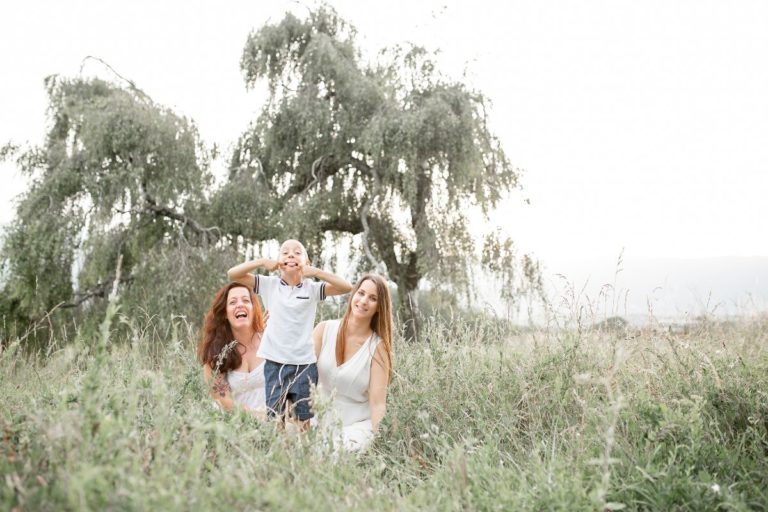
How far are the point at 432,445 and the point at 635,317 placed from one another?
232 cm

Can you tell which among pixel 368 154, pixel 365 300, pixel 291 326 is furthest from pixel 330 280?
pixel 368 154

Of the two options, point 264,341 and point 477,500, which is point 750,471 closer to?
point 477,500

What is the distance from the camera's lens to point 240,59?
11.8 metres

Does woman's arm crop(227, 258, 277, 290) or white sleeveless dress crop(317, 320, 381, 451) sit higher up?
woman's arm crop(227, 258, 277, 290)

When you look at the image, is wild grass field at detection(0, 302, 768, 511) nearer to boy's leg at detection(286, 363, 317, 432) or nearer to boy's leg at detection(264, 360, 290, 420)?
boy's leg at detection(264, 360, 290, 420)

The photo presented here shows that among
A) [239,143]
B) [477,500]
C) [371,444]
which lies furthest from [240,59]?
[477,500]

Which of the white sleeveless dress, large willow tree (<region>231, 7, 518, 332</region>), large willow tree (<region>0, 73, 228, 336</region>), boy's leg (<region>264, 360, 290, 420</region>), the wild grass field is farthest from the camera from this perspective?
large willow tree (<region>231, 7, 518, 332</region>)

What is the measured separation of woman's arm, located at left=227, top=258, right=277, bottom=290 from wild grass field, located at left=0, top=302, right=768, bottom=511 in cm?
61

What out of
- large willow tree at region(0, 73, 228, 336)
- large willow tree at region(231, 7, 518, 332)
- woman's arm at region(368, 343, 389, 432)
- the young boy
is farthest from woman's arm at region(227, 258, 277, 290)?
large willow tree at region(231, 7, 518, 332)

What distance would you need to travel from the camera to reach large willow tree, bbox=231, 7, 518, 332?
1038 cm

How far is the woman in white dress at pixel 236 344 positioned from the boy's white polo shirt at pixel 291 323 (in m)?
0.31

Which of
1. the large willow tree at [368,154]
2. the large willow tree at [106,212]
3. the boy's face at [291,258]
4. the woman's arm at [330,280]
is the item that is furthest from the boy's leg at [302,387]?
the large willow tree at [368,154]

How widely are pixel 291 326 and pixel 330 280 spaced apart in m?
0.37

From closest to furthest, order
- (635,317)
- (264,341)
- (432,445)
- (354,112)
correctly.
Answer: (432,445), (264,341), (635,317), (354,112)
